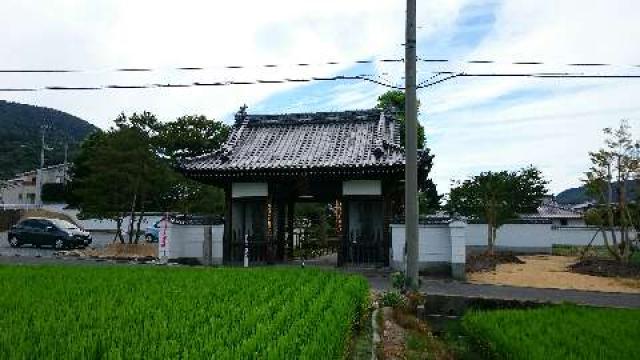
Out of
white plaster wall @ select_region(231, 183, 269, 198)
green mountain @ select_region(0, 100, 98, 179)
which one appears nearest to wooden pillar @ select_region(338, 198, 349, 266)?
white plaster wall @ select_region(231, 183, 269, 198)

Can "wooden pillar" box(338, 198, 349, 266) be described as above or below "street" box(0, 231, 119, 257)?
above

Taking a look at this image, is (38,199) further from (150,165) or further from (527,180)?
(527,180)

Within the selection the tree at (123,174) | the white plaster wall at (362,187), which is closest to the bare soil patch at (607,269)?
the white plaster wall at (362,187)

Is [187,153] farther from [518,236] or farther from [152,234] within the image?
[518,236]

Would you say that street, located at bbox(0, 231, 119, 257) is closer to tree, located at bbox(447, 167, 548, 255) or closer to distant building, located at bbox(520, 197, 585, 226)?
tree, located at bbox(447, 167, 548, 255)

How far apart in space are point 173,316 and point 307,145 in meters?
13.2

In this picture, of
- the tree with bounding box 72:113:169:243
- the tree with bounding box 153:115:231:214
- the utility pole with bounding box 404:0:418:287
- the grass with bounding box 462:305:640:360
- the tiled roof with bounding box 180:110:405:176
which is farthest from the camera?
the tree with bounding box 153:115:231:214

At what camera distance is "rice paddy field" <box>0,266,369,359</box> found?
390 centimetres

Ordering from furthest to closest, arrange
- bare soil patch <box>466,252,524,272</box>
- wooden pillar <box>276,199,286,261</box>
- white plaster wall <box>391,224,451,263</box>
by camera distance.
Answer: wooden pillar <box>276,199,286,261</box> → bare soil patch <box>466,252,524,272</box> → white plaster wall <box>391,224,451,263</box>

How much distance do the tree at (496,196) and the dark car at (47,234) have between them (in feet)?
58.4

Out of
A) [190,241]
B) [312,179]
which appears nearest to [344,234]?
[312,179]

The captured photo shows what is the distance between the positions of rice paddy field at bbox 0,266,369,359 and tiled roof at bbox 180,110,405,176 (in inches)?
262

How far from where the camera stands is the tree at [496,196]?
940 inches

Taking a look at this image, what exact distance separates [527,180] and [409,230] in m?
17.2
